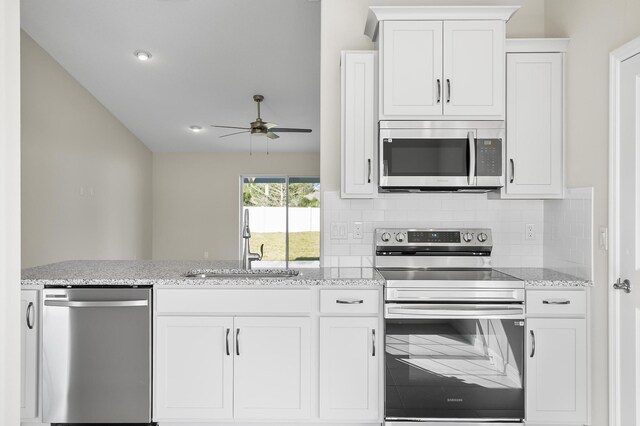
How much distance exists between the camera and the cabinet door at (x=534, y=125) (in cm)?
265

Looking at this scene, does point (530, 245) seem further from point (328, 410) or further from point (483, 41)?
point (328, 410)

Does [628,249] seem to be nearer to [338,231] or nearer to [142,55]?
[338,231]

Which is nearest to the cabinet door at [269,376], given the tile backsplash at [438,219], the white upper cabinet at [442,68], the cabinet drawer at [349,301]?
the cabinet drawer at [349,301]

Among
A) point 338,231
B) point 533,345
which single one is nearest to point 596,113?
point 533,345

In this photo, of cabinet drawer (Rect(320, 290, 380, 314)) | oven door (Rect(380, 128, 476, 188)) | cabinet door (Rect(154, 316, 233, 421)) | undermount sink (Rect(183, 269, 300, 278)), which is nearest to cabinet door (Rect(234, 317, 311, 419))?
cabinet door (Rect(154, 316, 233, 421))

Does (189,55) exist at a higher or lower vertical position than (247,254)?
higher

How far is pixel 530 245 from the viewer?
295cm

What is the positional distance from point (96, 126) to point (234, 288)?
4.76 metres

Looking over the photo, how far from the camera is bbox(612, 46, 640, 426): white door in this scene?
6.59ft

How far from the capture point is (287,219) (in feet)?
27.9

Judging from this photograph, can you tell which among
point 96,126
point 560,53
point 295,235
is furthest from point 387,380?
point 295,235

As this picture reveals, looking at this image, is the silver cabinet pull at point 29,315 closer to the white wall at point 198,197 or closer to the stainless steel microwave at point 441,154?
the stainless steel microwave at point 441,154

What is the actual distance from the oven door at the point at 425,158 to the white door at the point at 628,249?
2.43 feet

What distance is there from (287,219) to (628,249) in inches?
266
